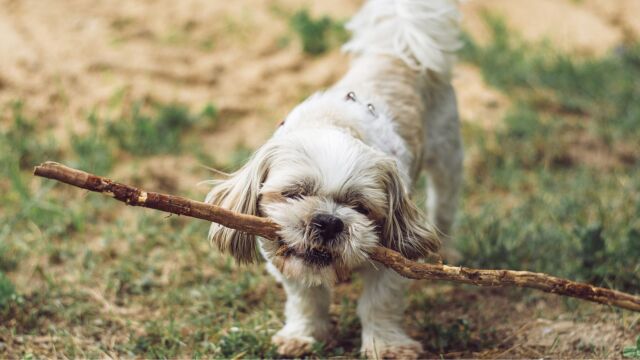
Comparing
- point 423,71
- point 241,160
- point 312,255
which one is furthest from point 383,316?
point 241,160

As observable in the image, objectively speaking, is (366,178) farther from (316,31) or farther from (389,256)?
(316,31)

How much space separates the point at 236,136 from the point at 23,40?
89.7 inches

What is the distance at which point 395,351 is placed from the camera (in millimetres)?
3730

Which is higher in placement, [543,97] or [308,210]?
[543,97]

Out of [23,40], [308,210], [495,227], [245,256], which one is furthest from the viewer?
[23,40]

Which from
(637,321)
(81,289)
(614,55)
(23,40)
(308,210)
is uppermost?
(23,40)

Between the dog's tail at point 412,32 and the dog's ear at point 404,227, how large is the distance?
57.8 inches

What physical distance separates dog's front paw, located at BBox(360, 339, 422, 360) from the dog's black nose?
0.82 metres

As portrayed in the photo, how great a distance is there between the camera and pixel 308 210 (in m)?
3.22

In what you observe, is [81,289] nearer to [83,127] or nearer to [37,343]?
[37,343]

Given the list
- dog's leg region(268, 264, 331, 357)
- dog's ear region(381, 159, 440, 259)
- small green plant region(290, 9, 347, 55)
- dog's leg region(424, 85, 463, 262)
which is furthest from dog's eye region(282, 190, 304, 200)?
small green plant region(290, 9, 347, 55)

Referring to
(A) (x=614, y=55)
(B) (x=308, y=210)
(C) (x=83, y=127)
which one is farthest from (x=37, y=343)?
(A) (x=614, y=55)

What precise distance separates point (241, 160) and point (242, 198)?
9.15 ft

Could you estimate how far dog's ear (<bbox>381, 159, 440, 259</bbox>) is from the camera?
11.6ft
